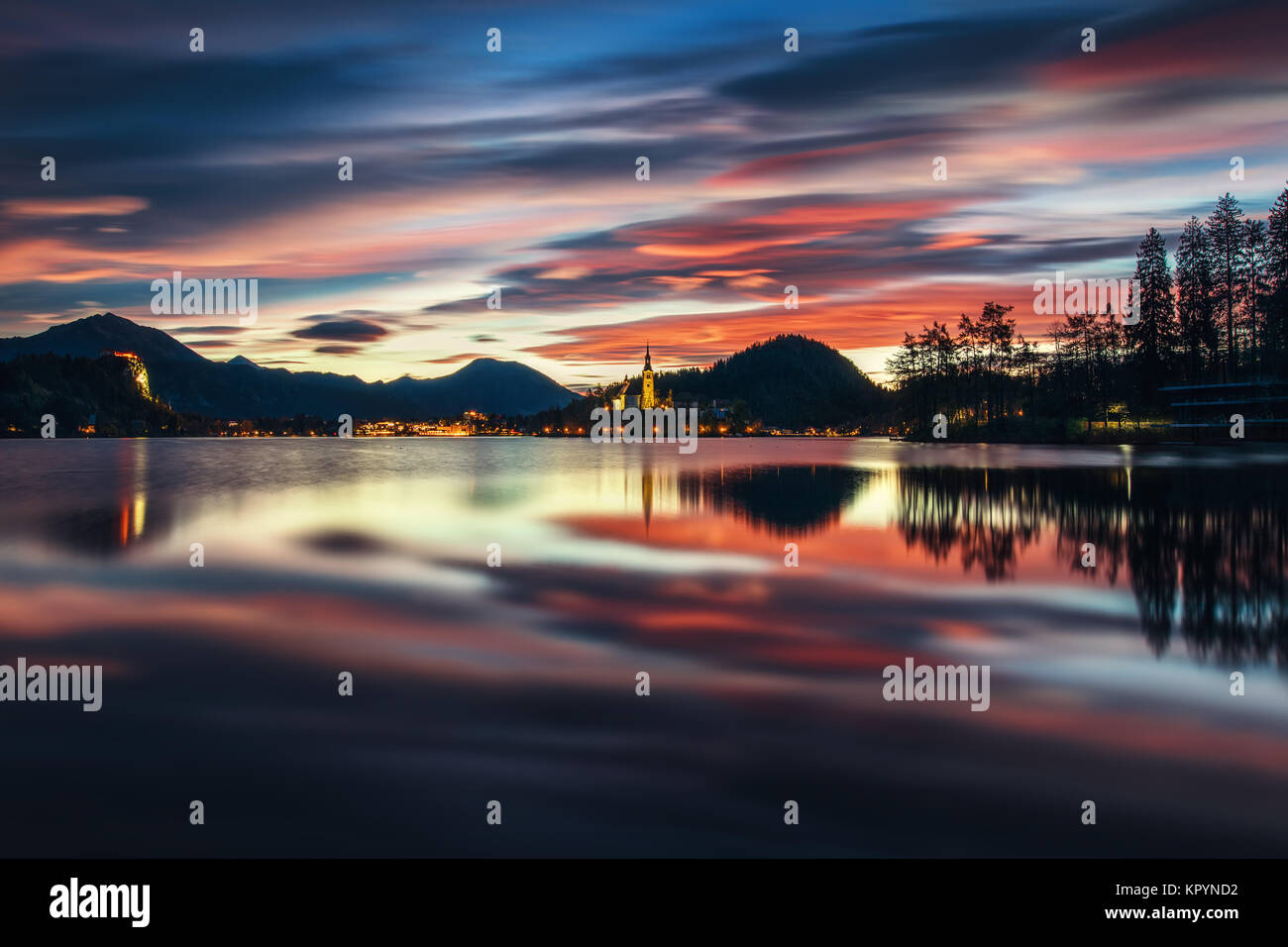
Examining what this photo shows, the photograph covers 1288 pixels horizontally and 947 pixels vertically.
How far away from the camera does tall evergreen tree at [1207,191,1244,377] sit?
100 m

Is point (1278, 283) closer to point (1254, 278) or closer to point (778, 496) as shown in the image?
point (1254, 278)

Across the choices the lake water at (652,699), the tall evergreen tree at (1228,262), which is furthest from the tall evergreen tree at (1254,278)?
the lake water at (652,699)

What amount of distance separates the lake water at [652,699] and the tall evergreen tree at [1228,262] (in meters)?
94.3

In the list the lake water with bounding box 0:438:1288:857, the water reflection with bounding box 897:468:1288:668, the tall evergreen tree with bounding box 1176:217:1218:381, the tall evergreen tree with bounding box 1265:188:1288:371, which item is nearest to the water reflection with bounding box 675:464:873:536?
the water reflection with bounding box 897:468:1288:668

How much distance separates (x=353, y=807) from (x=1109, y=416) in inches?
4939

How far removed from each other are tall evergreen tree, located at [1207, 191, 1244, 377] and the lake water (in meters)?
94.3

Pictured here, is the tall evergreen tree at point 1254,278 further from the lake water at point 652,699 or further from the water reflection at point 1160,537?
the lake water at point 652,699

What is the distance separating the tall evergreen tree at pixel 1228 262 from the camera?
100000 mm

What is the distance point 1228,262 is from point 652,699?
11868 centimetres

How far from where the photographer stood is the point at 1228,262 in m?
102

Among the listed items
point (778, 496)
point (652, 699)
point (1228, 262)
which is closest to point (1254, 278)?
point (1228, 262)

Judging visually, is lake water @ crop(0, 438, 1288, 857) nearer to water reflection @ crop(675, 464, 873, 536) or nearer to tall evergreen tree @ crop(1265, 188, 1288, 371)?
water reflection @ crop(675, 464, 873, 536)
